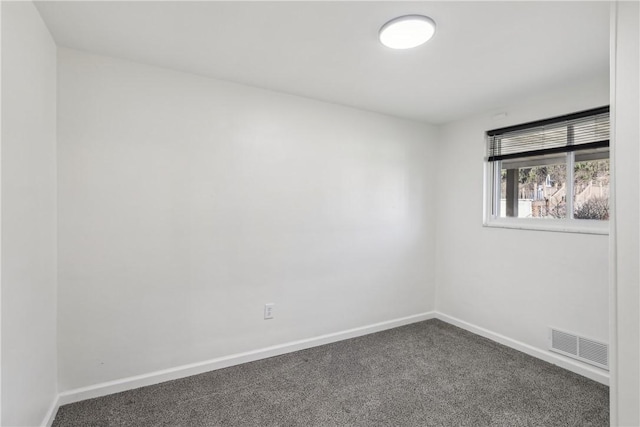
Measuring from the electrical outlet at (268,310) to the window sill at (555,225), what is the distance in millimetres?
2325

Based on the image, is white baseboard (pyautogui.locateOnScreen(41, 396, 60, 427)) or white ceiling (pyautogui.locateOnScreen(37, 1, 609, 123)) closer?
white ceiling (pyautogui.locateOnScreen(37, 1, 609, 123))

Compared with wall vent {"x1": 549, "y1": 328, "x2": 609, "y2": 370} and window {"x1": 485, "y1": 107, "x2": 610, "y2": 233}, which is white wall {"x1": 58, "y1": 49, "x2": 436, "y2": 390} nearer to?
window {"x1": 485, "y1": 107, "x2": 610, "y2": 233}

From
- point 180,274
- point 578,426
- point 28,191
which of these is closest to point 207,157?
point 180,274

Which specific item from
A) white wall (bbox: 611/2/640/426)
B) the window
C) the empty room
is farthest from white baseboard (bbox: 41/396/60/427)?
the window

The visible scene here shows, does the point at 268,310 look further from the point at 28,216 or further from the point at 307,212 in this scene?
the point at 28,216

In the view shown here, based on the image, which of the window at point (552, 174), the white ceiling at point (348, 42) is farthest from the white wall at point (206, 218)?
the window at point (552, 174)

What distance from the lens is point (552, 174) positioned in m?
2.90

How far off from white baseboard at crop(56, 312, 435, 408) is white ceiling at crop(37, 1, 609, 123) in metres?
2.27

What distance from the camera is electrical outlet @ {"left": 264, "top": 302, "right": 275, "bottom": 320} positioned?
2785 millimetres

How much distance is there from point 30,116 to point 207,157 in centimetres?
106

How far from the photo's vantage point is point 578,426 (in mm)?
1931

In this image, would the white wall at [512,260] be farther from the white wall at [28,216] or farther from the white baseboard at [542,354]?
the white wall at [28,216]

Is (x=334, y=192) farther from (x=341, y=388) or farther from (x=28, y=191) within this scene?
(x=28, y=191)

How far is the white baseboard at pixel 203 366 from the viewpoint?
214 cm
